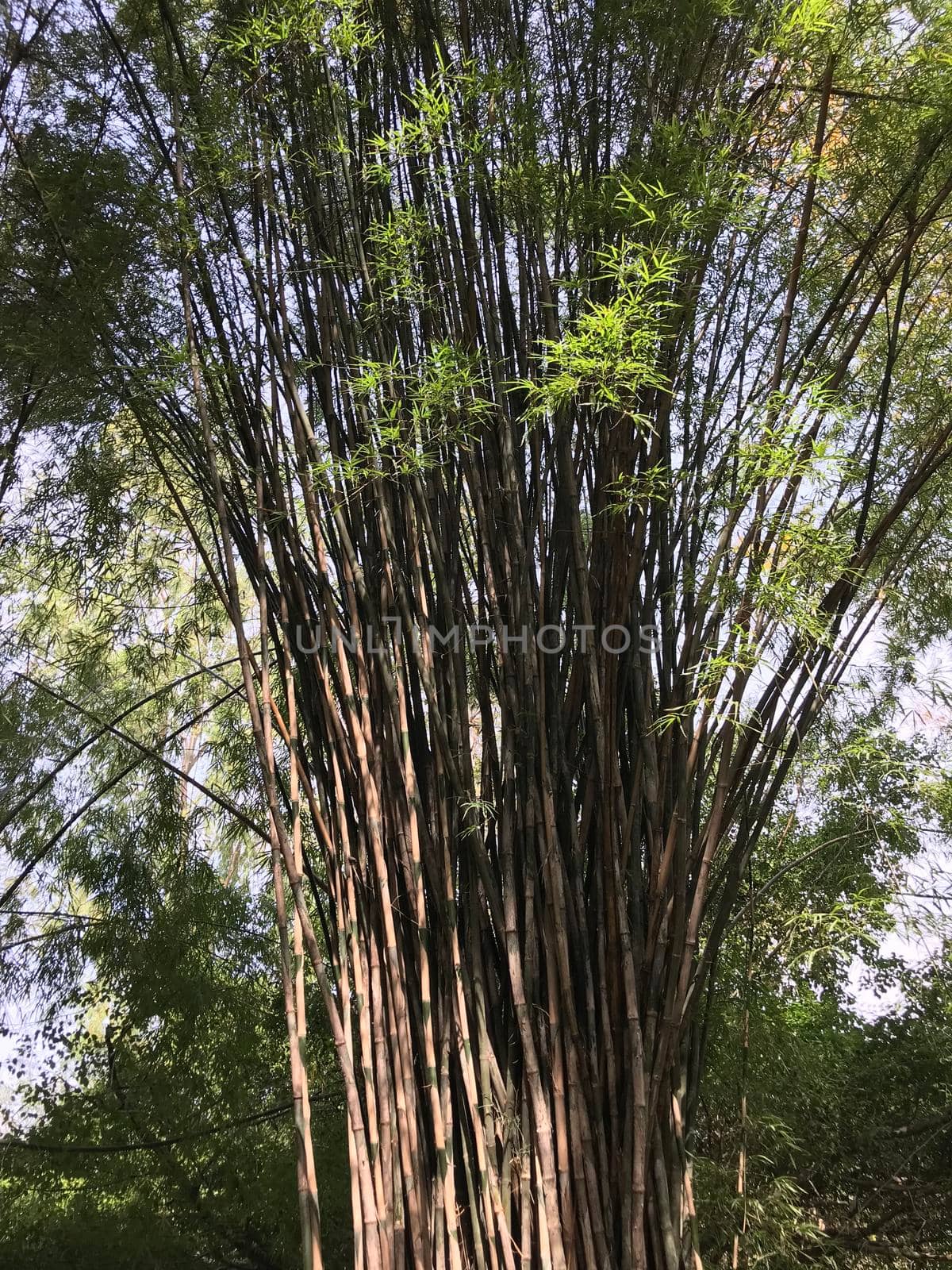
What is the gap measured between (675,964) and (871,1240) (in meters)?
1.81

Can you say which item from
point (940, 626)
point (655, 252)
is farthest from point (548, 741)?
point (940, 626)

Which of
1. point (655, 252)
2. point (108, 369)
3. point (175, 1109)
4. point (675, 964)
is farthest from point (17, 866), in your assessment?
point (655, 252)

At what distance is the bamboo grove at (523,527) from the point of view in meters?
1.35

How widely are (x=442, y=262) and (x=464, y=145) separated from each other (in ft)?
0.61

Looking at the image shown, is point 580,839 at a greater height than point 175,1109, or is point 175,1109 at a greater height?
point 580,839

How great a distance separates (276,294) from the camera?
5.58 feet

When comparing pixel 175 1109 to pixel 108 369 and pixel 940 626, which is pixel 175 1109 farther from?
pixel 940 626

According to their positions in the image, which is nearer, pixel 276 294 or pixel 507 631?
pixel 507 631

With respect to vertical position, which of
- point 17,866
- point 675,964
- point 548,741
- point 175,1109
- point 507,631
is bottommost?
point 175,1109

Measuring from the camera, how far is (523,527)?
1.59 metres

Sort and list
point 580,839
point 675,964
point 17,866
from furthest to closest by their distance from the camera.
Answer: point 17,866
point 580,839
point 675,964

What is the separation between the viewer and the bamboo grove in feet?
4.43

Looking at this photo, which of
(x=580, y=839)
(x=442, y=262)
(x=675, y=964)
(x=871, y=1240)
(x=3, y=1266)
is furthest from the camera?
(x=3, y=1266)

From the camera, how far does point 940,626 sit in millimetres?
2984
